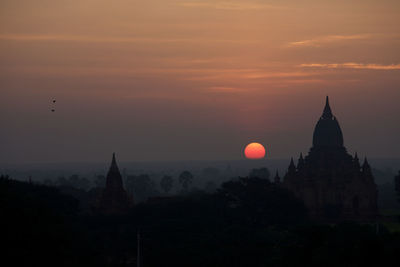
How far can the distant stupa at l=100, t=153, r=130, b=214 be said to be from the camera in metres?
81.5

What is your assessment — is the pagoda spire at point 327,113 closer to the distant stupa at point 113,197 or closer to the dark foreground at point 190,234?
the dark foreground at point 190,234

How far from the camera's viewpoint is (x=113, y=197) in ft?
268

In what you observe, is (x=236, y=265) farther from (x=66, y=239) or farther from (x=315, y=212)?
(x=315, y=212)

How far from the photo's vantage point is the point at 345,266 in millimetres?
42469

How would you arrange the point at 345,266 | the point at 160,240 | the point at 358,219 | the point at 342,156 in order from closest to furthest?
the point at 345,266 < the point at 160,240 < the point at 358,219 < the point at 342,156

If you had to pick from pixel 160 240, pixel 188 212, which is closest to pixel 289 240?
pixel 160 240

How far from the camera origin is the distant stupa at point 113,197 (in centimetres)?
8150

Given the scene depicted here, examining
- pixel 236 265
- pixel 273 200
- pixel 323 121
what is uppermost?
pixel 323 121

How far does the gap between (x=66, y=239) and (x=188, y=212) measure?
32499 mm

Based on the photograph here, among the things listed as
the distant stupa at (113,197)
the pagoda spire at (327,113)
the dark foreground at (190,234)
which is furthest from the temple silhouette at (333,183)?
the distant stupa at (113,197)

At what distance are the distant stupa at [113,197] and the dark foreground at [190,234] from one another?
6.28ft

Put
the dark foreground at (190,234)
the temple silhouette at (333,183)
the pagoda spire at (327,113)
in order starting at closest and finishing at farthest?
1. the dark foreground at (190,234)
2. the temple silhouette at (333,183)
3. the pagoda spire at (327,113)

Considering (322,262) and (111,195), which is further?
(111,195)

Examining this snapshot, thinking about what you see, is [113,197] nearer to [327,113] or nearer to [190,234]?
[190,234]
